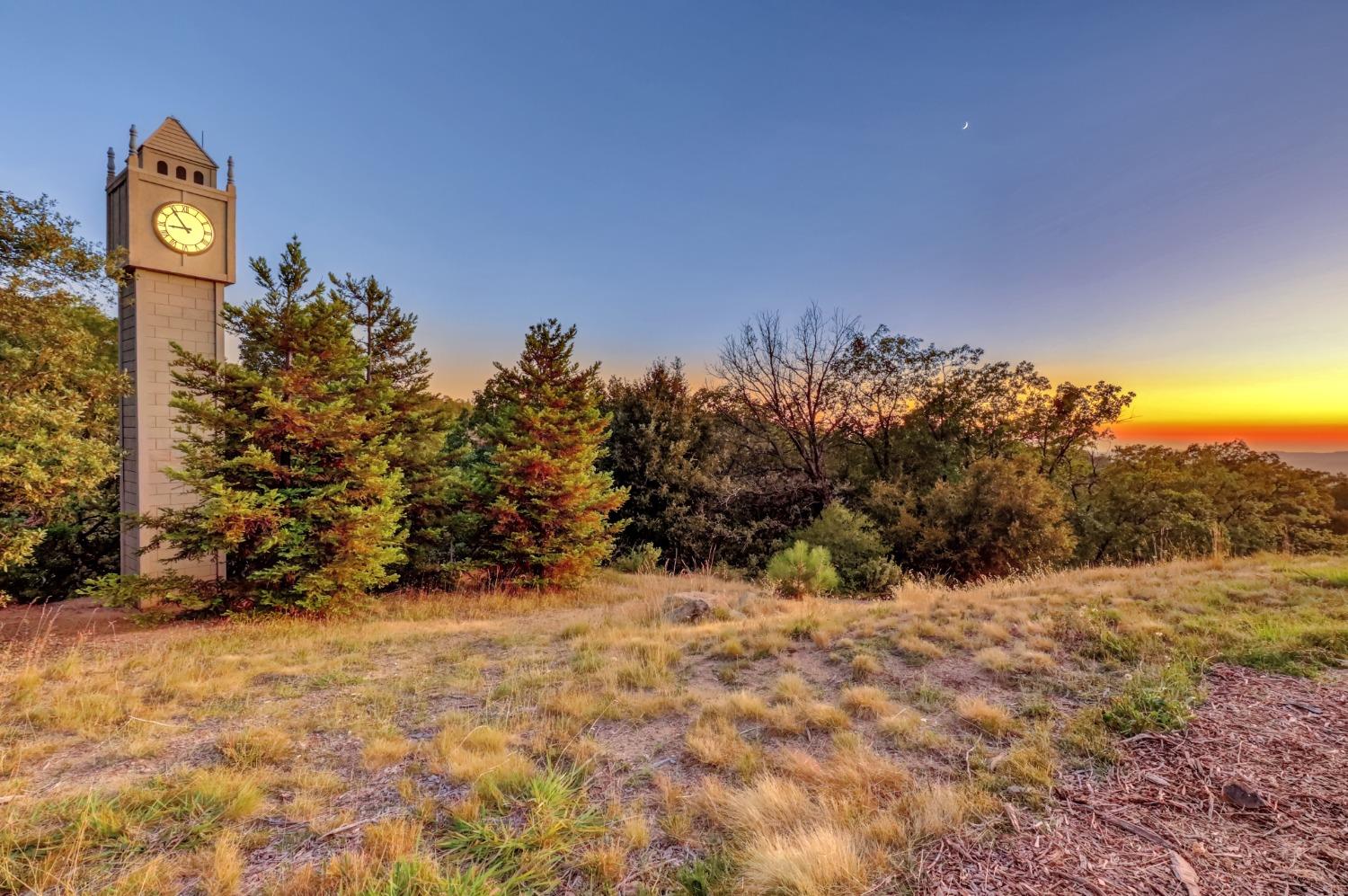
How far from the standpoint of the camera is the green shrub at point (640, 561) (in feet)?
45.8

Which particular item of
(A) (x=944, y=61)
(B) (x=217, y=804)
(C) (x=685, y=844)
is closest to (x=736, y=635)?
(C) (x=685, y=844)

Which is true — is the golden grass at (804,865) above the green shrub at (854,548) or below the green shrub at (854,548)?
above

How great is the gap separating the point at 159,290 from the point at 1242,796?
15.5m

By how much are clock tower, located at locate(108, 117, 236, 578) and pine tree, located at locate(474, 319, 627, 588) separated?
5.33 m

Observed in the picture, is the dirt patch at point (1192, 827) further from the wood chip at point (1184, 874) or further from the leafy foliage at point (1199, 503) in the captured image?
the leafy foliage at point (1199, 503)

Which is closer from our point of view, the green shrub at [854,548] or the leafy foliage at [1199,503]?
the green shrub at [854,548]

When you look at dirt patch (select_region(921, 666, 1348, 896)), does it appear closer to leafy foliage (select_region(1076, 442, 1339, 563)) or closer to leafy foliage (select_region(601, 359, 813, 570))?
leafy foliage (select_region(601, 359, 813, 570))

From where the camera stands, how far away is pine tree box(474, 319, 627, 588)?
10.1 meters

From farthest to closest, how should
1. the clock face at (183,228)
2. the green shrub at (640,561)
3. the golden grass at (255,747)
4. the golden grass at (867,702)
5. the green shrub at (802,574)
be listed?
the green shrub at (640,561), the green shrub at (802,574), the clock face at (183,228), the golden grass at (867,702), the golden grass at (255,747)

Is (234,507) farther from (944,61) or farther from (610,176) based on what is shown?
(944,61)

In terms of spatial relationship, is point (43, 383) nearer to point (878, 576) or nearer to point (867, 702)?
point (867, 702)

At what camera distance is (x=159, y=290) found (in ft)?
32.1

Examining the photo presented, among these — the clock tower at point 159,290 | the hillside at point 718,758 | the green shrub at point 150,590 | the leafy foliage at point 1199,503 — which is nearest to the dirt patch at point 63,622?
the green shrub at point 150,590

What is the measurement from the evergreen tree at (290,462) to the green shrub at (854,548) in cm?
1001
